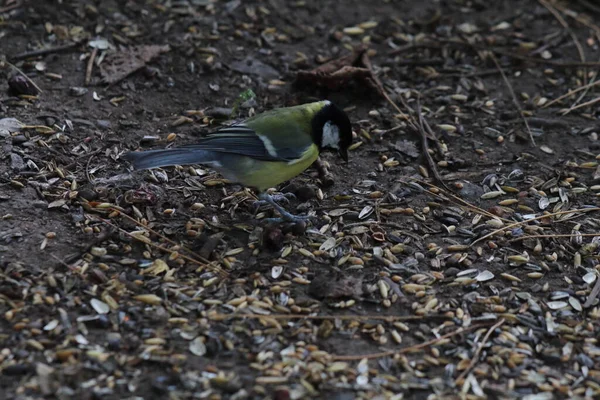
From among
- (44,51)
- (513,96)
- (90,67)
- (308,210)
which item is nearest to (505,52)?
(513,96)

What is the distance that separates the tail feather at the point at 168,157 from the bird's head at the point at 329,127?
64 cm

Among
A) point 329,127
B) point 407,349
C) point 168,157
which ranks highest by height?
point 168,157

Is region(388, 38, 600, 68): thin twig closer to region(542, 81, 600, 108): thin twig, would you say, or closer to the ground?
the ground

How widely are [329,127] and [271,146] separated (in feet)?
1.21

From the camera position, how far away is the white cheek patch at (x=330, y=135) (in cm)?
442

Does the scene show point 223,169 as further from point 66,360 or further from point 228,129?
point 66,360

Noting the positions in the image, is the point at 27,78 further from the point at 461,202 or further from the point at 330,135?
the point at 461,202

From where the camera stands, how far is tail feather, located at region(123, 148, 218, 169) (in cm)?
395

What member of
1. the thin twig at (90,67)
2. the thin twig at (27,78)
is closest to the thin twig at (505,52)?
the thin twig at (90,67)

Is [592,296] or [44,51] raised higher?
[44,51]

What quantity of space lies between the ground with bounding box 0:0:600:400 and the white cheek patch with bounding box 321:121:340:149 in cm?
32

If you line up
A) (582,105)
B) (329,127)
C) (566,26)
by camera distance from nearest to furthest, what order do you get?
1. (329,127)
2. (582,105)
3. (566,26)

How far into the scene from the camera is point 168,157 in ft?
13.1

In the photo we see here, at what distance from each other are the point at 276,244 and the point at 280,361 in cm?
83
